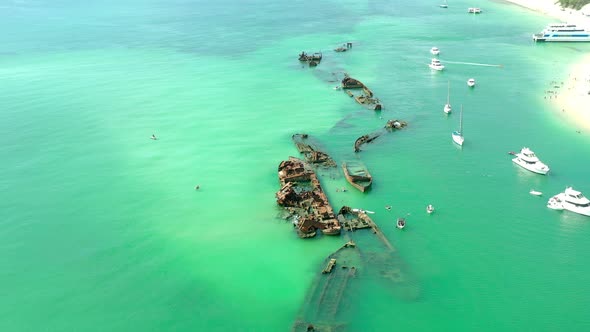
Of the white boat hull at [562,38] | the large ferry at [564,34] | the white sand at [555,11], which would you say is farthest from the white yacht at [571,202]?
the white sand at [555,11]

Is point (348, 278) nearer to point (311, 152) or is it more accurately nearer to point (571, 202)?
point (311, 152)

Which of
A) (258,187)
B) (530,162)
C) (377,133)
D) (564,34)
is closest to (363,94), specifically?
(377,133)

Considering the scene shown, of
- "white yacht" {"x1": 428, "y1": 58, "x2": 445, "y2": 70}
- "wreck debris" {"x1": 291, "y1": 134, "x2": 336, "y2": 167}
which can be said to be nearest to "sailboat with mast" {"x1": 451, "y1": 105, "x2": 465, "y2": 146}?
"wreck debris" {"x1": 291, "y1": 134, "x2": 336, "y2": 167}

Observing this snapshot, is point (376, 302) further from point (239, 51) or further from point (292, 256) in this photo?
point (239, 51)

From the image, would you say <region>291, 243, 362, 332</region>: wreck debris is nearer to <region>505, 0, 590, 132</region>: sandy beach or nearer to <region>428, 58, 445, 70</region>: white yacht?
<region>505, 0, 590, 132</region>: sandy beach

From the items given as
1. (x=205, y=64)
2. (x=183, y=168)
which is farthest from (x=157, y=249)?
(x=205, y=64)

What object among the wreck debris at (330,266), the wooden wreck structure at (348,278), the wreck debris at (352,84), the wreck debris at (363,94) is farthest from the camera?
the wreck debris at (352,84)

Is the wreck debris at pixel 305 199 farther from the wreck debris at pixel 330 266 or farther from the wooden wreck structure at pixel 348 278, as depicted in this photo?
the wreck debris at pixel 330 266
